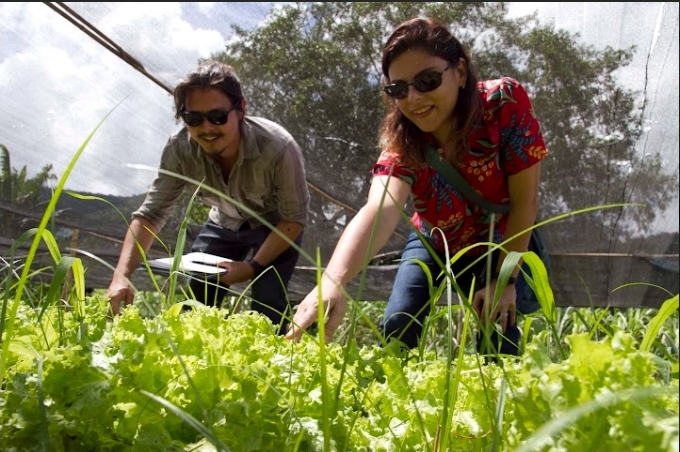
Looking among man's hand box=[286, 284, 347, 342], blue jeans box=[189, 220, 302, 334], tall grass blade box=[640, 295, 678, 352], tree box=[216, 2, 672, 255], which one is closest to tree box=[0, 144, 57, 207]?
tree box=[216, 2, 672, 255]

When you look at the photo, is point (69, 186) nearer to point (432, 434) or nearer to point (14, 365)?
point (14, 365)

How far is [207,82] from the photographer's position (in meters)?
2.38

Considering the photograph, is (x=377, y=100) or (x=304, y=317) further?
(x=377, y=100)

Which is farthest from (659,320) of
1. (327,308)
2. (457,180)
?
(457,180)

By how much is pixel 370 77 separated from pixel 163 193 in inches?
80.1

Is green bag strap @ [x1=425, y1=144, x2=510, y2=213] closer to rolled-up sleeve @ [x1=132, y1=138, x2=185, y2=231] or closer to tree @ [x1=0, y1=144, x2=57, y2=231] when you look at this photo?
rolled-up sleeve @ [x1=132, y1=138, x2=185, y2=231]

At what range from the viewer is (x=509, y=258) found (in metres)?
0.57

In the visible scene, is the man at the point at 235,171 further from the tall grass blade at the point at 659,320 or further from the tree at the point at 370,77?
the tall grass blade at the point at 659,320

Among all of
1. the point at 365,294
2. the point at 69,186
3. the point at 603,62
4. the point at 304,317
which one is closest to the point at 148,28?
the point at 69,186

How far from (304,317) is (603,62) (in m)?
3.68

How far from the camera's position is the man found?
236 cm

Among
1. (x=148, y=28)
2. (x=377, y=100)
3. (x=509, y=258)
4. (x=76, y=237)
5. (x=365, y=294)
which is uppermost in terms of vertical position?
(x=148, y=28)

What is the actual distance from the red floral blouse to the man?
2.34 ft

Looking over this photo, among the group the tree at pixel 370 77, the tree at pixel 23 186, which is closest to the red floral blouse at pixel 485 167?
the tree at pixel 370 77
